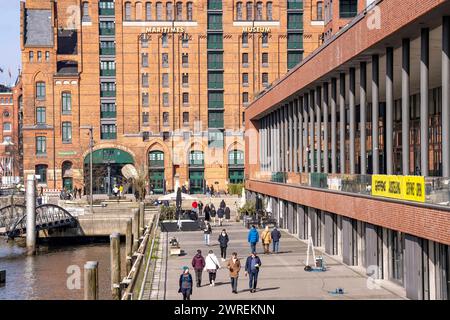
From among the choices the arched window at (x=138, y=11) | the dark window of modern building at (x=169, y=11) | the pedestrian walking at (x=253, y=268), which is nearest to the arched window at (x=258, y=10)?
the dark window of modern building at (x=169, y=11)

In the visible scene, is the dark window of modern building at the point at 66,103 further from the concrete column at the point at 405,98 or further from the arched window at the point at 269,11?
the concrete column at the point at 405,98

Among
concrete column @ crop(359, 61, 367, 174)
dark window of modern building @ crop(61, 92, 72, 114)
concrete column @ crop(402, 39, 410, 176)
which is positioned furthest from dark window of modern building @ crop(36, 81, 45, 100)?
concrete column @ crop(402, 39, 410, 176)

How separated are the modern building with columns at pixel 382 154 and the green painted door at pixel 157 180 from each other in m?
41.9

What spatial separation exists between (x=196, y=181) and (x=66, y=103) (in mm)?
17391

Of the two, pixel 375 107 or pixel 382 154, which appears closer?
pixel 375 107

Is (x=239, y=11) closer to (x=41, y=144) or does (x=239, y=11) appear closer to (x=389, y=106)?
(x=41, y=144)

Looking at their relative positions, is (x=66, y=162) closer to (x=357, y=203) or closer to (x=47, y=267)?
(x=47, y=267)

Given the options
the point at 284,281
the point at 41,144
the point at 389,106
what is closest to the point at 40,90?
the point at 41,144

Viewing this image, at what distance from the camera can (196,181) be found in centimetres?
9550

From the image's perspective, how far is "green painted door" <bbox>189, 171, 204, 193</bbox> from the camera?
312 ft

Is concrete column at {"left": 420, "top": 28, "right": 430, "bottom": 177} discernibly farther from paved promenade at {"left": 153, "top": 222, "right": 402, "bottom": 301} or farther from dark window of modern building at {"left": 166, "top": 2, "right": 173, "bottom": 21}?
dark window of modern building at {"left": 166, "top": 2, "right": 173, "bottom": 21}

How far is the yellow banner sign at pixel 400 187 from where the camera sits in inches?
882

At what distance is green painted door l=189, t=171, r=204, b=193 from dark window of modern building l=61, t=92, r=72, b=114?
15.7 meters

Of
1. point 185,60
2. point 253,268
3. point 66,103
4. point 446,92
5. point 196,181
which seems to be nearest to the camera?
point 446,92
